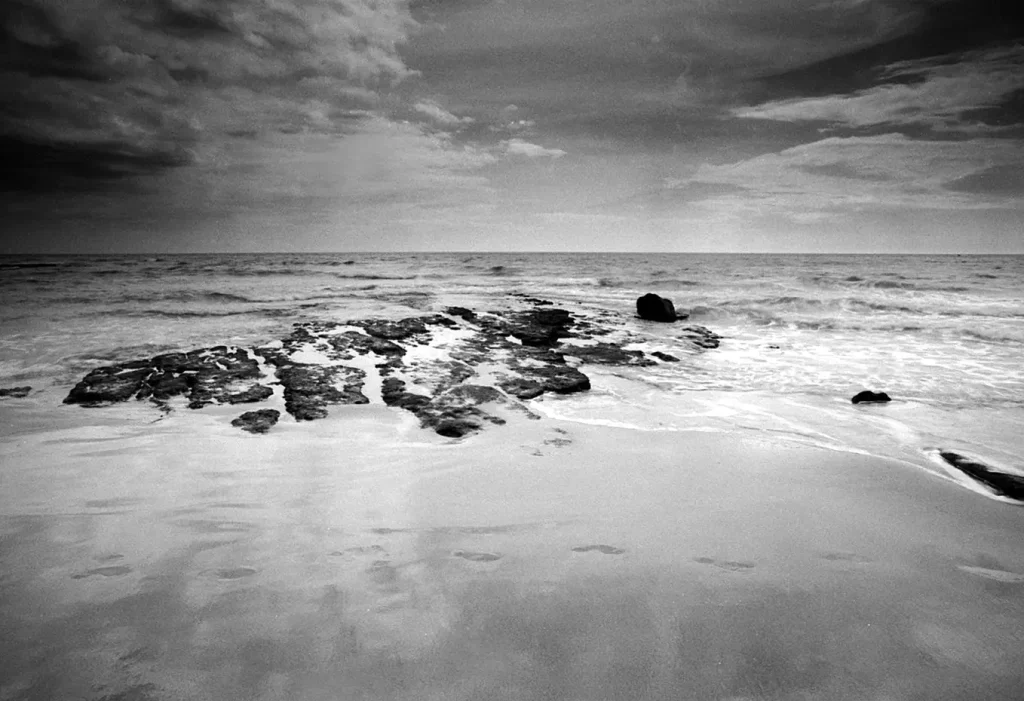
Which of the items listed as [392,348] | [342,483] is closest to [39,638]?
[342,483]

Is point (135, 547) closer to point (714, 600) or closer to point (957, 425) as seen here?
point (714, 600)

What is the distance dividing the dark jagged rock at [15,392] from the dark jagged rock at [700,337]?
10031 mm

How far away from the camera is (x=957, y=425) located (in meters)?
4.84

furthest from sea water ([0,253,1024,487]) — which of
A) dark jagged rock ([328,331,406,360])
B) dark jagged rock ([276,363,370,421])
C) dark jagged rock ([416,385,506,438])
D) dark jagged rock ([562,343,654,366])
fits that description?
dark jagged rock ([276,363,370,421])

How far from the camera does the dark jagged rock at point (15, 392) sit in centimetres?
554

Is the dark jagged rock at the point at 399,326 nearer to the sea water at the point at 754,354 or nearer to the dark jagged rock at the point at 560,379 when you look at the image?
the sea water at the point at 754,354

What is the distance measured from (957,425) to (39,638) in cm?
707

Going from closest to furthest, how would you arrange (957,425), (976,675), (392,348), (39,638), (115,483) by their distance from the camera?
(976,675)
(39,638)
(115,483)
(957,425)
(392,348)

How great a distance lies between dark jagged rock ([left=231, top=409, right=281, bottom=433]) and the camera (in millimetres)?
4422

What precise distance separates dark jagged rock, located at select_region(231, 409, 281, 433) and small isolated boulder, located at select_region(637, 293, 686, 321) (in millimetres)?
10707

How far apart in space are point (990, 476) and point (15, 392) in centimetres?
964

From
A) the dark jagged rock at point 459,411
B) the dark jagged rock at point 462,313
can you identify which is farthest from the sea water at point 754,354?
the dark jagged rock at point 462,313

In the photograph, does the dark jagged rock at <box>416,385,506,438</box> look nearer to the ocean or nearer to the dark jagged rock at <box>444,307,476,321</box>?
the ocean

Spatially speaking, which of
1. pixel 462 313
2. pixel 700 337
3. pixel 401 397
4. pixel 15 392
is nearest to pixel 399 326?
pixel 462 313
